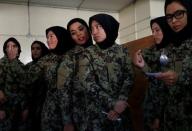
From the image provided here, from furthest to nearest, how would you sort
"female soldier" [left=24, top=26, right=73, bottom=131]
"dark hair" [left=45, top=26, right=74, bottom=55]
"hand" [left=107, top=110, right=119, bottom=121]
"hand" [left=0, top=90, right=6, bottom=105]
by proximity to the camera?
"hand" [left=0, top=90, right=6, bottom=105], "dark hair" [left=45, top=26, right=74, bottom=55], "female soldier" [left=24, top=26, right=73, bottom=131], "hand" [left=107, top=110, right=119, bottom=121]

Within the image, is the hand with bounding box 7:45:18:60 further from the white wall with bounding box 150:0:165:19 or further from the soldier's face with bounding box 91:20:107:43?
the white wall with bounding box 150:0:165:19

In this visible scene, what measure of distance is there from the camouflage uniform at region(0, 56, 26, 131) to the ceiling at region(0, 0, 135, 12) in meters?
2.41

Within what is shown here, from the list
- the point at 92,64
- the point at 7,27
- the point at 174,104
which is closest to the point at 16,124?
the point at 92,64

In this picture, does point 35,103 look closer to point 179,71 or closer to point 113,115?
point 113,115

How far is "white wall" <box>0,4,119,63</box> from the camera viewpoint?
4.95 meters

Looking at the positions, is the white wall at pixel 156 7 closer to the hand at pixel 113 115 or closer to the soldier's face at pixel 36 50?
the soldier's face at pixel 36 50

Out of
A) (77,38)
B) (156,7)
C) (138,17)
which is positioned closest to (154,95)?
(77,38)

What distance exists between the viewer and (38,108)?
2814 millimetres

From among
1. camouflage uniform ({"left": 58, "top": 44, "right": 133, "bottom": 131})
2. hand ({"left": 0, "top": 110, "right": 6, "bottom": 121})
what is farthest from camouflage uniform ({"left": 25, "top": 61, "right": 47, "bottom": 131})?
camouflage uniform ({"left": 58, "top": 44, "right": 133, "bottom": 131})

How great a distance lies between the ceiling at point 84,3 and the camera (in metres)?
5.05

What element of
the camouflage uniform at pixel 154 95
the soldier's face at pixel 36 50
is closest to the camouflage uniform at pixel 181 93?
the camouflage uniform at pixel 154 95

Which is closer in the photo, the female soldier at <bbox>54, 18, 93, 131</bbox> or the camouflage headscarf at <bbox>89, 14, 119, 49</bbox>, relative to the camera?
the camouflage headscarf at <bbox>89, 14, 119, 49</bbox>

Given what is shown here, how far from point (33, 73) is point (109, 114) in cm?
123

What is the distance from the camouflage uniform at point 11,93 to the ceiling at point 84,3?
2.41 m
